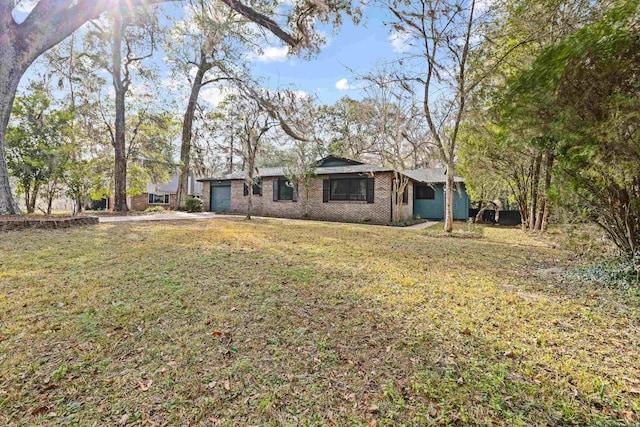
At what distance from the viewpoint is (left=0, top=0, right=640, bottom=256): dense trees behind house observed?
3713 mm

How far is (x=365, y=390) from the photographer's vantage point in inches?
71.3

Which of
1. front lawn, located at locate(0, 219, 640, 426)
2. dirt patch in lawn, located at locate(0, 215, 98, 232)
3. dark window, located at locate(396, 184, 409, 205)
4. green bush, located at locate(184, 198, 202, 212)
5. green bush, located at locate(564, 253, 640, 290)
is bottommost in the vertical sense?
front lawn, located at locate(0, 219, 640, 426)

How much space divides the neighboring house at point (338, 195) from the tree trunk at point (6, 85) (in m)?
8.51

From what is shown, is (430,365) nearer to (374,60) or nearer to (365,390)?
(365,390)

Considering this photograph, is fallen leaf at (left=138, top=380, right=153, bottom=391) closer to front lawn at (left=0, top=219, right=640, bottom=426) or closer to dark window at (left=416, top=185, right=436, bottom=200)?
front lawn at (left=0, top=219, right=640, bottom=426)

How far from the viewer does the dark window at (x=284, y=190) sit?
53.5 feet

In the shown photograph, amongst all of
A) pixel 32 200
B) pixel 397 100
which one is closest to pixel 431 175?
pixel 397 100

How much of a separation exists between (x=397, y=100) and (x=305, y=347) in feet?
38.6

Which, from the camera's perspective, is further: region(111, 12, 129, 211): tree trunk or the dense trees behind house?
region(111, 12, 129, 211): tree trunk

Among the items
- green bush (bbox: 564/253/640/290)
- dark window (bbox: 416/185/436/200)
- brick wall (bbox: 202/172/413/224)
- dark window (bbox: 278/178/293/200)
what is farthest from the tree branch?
dark window (bbox: 416/185/436/200)

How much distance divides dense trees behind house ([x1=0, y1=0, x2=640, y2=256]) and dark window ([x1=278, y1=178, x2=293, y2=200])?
1.56 metres

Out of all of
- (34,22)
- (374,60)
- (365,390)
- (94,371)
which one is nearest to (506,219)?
(374,60)

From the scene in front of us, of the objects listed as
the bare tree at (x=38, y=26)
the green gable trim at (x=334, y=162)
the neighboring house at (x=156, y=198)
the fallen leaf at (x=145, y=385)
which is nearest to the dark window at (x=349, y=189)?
the green gable trim at (x=334, y=162)

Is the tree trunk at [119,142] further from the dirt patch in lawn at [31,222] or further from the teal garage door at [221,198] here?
the dirt patch in lawn at [31,222]
